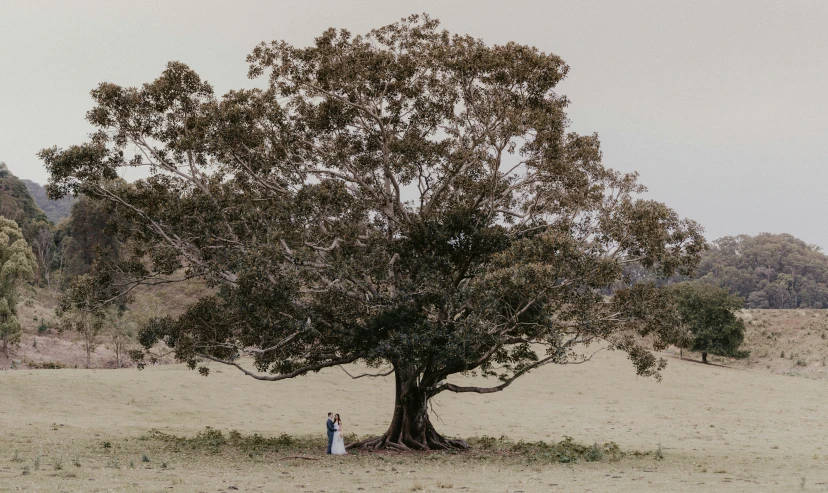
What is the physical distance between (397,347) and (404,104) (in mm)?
8694

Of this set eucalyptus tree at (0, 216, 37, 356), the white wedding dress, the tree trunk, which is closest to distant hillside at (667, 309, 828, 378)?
the tree trunk

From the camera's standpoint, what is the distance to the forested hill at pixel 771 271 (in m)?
150

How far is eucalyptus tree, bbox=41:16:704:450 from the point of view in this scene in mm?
22406

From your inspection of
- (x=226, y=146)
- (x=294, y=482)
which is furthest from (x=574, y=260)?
(x=226, y=146)

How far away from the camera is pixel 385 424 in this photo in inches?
1602

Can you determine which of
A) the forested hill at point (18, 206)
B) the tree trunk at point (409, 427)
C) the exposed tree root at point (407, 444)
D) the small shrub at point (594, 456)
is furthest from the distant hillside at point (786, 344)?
the forested hill at point (18, 206)

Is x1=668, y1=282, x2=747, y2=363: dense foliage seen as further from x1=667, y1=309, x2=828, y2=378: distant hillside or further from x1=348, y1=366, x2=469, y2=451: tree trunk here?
x1=348, y1=366, x2=469, y2=451: tree trunk

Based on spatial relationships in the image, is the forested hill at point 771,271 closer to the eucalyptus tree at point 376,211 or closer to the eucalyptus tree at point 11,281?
the eucalyptus tree at point 11,281

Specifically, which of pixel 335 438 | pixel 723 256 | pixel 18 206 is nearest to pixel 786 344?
pixel 335 438

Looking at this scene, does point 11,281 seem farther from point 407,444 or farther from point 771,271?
point 771,271

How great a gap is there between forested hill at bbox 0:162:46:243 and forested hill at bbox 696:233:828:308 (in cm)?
11908

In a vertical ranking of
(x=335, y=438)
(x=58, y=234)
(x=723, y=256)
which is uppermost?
(x=723, y=256)

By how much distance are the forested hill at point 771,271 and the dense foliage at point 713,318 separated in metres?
72.1

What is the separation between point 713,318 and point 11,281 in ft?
213
